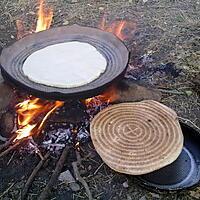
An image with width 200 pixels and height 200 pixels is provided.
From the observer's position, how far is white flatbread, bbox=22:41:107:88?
3.43 m

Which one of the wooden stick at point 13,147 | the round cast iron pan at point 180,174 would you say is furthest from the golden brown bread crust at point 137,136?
the wooden stick at point 13,147

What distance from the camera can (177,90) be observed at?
13.7ft

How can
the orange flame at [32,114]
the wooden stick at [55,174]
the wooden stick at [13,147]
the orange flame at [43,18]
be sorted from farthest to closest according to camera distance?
the orange flame at [43,18] → the orange flame at [32,114] → the wooden stick at [13,147] → the wooden stick at [55,174]

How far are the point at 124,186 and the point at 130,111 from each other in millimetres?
732

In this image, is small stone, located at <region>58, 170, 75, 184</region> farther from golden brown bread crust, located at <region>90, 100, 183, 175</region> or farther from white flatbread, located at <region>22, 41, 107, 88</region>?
white flatbread, located at <region>22, 41, 107, 88</region>

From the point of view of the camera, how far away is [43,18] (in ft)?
16.9

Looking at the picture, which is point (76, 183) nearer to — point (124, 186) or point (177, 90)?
point (124, 186)

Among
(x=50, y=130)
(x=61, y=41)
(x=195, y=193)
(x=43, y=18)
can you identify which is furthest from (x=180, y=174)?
(x=43, y=18)

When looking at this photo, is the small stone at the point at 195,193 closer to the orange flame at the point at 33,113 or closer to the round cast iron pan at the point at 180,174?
the round cast iron pan at the point at 180,174

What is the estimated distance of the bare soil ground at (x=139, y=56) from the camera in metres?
3.14

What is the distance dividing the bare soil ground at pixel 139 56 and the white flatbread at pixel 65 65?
0.64 metres

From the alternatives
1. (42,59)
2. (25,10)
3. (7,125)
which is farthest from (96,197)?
(25,10)

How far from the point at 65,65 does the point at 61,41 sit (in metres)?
0.51

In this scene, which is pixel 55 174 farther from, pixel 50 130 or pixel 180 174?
pixel 180 174
